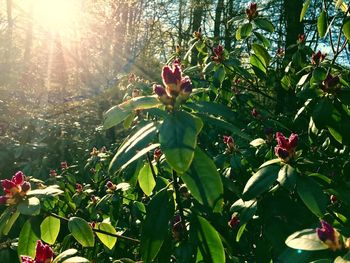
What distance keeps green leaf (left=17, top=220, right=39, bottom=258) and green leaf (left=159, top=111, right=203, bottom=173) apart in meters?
0.82

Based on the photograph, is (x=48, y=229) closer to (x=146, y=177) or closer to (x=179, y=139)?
(x=146, y=177)

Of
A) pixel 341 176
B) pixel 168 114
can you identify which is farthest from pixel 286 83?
pixel 168 114

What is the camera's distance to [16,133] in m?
10.1

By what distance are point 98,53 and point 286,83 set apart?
16.5 meters

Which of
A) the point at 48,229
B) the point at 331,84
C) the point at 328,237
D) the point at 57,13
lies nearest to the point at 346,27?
the point at 331,84

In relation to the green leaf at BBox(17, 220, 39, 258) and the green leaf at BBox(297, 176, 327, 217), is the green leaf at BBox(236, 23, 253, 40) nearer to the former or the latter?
the green leaf at BBox(297, 176, 327, 217)

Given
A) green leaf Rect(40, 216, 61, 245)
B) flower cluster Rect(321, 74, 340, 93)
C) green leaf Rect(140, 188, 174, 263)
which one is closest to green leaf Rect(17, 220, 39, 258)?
green leaf Rect(40, 216, 61, 245)

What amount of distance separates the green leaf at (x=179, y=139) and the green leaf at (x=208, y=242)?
434mm

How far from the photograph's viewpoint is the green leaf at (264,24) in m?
3.19

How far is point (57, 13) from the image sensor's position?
21.5 meters

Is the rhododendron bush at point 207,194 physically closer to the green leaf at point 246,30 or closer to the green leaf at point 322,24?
the green leaf at point 322,24

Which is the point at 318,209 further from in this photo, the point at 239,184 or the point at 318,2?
the point at 318,2

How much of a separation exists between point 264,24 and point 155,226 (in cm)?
217

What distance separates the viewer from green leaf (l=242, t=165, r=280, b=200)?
1513 mm
